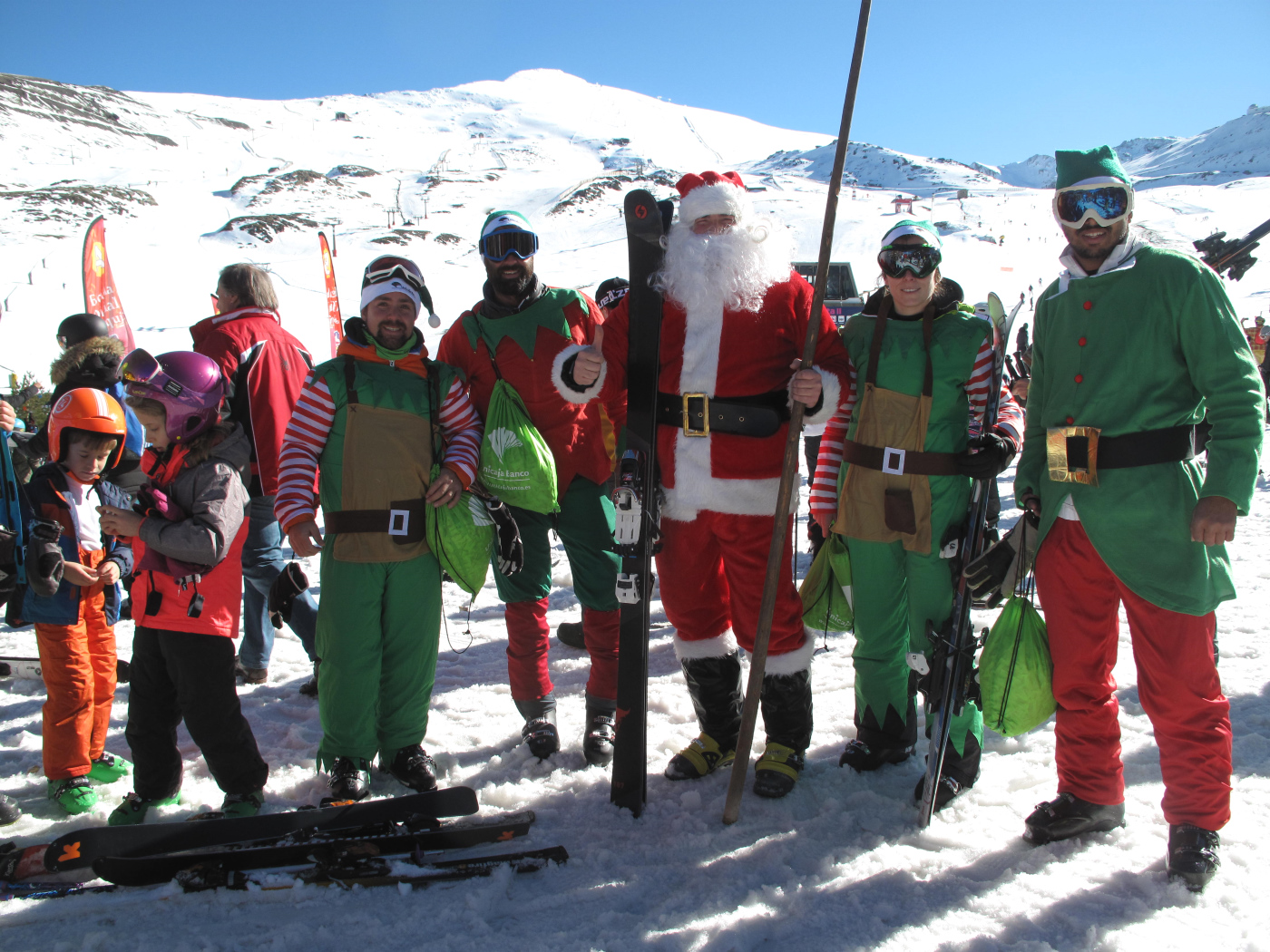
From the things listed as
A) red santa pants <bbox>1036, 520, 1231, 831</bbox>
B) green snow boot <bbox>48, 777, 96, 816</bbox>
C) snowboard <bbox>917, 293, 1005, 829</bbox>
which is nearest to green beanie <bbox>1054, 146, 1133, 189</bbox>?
snowboard <bbox>917, 293, 1005, 829</bbox>

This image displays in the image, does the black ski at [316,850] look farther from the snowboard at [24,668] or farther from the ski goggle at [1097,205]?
the ski goggle at [1097,205]

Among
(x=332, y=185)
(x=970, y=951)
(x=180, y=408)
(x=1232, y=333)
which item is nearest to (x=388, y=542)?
(x=180, y=408)

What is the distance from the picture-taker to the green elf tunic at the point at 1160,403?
2.26 metres

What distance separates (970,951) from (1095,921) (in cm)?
39

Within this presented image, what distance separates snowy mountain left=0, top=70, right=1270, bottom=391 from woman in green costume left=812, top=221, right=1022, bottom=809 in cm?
47

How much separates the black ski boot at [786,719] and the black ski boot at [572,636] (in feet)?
6.47

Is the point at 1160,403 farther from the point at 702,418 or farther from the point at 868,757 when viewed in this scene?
the point at 868,757

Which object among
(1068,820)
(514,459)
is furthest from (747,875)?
(514,459)

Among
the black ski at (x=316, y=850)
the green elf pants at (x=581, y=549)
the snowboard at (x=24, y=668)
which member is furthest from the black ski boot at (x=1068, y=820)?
the snowboard at (x=24, y=668)

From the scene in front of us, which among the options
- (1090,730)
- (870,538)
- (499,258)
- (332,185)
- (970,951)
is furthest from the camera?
(332,185)

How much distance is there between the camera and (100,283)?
9.87m

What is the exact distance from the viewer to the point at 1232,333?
2.28m

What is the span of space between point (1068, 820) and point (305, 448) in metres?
2.92

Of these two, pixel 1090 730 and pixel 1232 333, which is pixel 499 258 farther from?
pixel 1090 730
